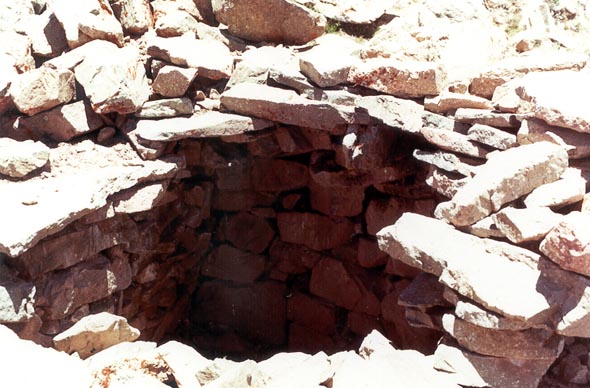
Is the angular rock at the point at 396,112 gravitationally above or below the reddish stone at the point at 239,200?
above

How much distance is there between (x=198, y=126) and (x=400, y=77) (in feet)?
5.57

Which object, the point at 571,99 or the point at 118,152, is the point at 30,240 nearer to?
the point at 118,152

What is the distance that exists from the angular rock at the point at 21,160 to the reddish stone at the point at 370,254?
131 inches

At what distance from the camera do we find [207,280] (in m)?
7.64

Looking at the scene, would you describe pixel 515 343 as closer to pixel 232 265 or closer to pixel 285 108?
pixel 285 108

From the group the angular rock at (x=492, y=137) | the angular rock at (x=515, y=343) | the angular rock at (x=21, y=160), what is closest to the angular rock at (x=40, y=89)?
the angular rock at (x=21, y=160)

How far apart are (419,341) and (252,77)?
3.01 meters

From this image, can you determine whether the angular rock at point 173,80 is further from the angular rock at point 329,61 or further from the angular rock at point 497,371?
the angular rock at point 497,371

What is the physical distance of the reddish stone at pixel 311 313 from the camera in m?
7.36

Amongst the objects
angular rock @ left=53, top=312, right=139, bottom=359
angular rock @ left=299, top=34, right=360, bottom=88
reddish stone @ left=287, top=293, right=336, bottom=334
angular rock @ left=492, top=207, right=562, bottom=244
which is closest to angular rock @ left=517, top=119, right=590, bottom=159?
angular rock @ left=492, top=207, right=562, bottom=244

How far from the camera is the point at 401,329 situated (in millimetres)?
6582

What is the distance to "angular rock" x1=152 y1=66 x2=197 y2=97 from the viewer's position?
5.38 m

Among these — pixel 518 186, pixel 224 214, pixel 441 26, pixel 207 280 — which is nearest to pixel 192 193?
pixel 224 214

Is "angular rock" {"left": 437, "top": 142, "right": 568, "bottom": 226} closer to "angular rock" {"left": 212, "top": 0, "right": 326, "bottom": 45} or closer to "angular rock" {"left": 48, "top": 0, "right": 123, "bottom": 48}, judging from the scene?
"angular rock" {"left": 212, "top": 0, "right": 326, "bottom": 45}
